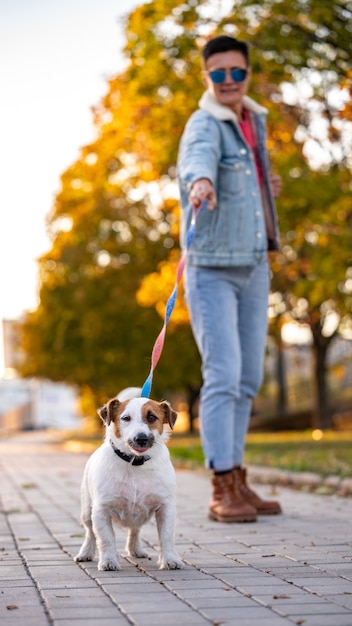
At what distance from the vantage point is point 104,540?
17.4 feet

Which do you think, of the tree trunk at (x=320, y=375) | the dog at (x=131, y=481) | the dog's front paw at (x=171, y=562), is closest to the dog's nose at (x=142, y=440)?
the dog at (x=131, y=481)

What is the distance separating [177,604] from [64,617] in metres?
0.47

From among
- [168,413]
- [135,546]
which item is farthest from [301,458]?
[168,413]

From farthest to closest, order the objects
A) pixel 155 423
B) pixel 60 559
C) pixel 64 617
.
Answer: pixel 60 559, pixel 155 423, pixel 64 617

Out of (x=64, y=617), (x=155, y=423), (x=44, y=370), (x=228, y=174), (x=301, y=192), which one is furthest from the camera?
(x=44, y=370)

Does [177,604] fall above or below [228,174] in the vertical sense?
below

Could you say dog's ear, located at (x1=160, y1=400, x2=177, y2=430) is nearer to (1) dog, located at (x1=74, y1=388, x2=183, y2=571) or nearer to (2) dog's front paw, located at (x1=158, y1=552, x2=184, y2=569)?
(1) dog, located at (x1=74, y1=388, x2=183, y2=571)

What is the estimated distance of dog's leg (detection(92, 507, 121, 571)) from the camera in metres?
5.27

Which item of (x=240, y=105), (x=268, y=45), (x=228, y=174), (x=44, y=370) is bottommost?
(x=44, y=370)

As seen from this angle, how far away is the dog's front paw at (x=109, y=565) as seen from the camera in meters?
5.26

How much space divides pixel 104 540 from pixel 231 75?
11.3ft

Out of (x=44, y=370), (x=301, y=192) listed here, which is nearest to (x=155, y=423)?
(x=301, y=192)

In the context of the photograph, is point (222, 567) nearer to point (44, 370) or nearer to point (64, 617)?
point (64, 617)

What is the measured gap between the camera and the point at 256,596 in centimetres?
447
